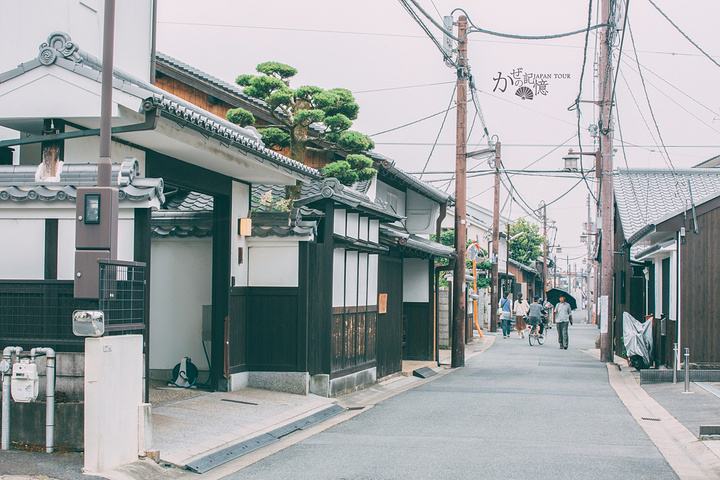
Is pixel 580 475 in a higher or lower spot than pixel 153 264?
lower

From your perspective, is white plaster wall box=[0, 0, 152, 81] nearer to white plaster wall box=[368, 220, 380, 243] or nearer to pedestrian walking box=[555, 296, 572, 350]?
white plaster wall box=[368, 220, 380, 243]

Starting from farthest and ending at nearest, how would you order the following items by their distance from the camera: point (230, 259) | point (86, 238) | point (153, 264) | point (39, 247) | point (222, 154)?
point (153, 264) < point (230, 259) < point (222, 154) < point (39, 247) < point (86, 238)

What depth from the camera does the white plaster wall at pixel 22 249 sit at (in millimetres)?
10875

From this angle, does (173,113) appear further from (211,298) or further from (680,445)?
(680,445)

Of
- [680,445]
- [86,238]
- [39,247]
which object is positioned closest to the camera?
[86,238]

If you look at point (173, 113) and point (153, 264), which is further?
point (153, 264)

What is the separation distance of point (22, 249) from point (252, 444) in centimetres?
Answer: 368

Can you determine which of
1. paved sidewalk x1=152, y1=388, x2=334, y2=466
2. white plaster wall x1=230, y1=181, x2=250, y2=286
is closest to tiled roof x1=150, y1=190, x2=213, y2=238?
white plaster wall x1=230, y1=181, x2=250, y2=286

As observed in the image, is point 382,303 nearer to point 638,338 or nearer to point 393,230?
point 393,230

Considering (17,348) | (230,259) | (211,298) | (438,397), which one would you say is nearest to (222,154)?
(230,259)

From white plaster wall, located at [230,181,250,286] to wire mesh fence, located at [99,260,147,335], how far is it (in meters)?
5.54

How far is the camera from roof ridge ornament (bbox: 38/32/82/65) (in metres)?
10.8

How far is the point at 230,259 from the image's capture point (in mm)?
16109

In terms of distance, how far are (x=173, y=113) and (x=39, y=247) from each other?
2.22m
